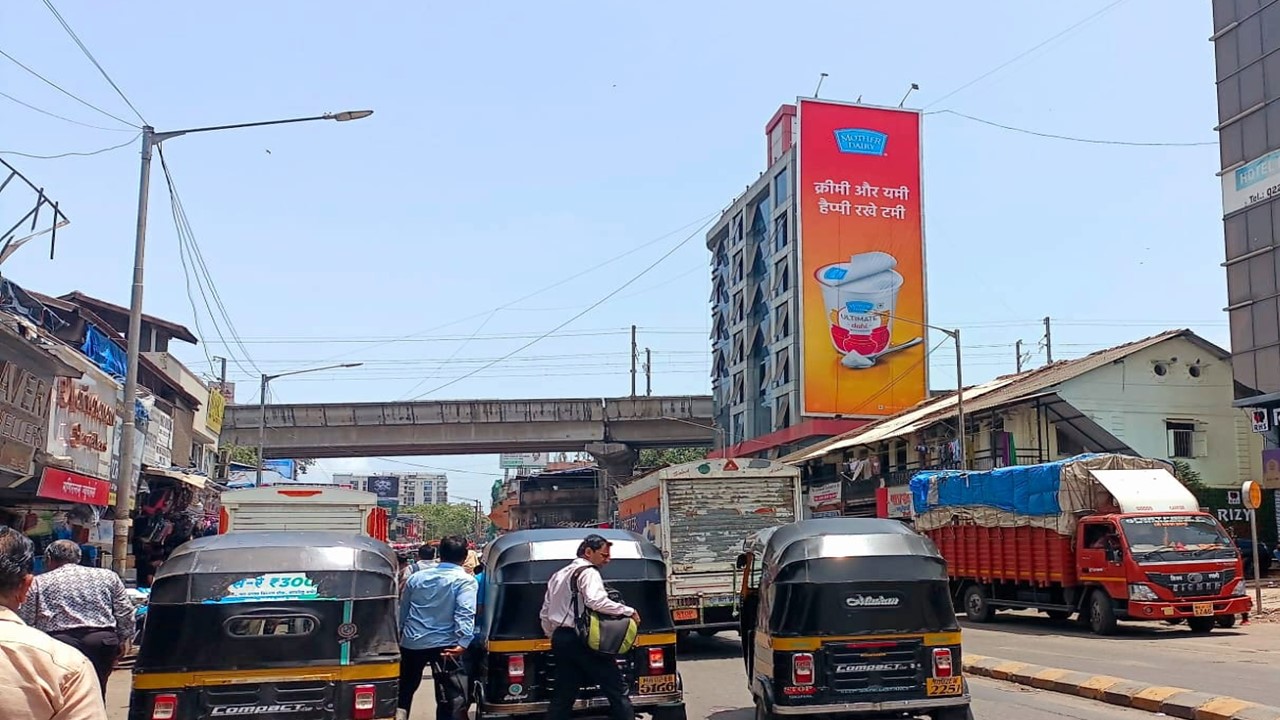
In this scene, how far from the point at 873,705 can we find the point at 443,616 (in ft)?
11.2

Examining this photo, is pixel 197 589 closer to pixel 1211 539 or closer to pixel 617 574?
pixel 617 574

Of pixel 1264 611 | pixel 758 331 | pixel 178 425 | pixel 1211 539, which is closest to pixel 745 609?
pixel 1211 539

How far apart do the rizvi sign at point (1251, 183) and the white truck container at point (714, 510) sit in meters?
22.5

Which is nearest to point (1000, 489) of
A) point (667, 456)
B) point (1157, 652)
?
point (1157, 652)

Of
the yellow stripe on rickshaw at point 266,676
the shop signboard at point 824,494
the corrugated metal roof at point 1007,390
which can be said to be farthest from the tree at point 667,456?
the yellow stripe on rickshaw at point 266,676

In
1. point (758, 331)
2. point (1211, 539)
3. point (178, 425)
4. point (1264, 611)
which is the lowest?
point (1264, 611)

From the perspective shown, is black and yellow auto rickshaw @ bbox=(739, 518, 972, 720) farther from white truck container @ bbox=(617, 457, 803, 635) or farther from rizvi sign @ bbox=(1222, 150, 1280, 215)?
rizvi sign @ bbox=(1222, 150, 1280, 215)

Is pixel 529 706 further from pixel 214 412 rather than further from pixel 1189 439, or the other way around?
pixel 1189 439

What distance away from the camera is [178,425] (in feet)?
108

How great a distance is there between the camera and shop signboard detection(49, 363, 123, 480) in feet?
57.8

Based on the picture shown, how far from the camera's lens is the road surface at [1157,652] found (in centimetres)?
1306

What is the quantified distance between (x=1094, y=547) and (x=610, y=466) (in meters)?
46.0

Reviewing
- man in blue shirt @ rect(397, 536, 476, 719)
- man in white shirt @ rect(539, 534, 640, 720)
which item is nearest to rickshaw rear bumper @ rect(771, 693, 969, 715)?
man in white shirt @ rect(539, 534, 640, 720)

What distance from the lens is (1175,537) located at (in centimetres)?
1978
